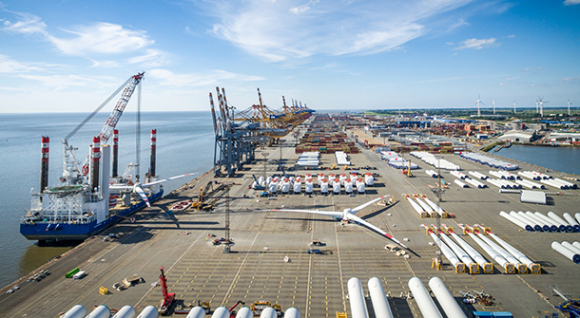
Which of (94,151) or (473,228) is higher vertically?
(94,151)

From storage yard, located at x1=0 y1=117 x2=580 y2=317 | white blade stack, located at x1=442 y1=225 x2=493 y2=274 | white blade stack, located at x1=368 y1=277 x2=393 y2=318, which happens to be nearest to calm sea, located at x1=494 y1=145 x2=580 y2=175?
storage yard, located at x1=0 y1=117 x2=580 y2=317

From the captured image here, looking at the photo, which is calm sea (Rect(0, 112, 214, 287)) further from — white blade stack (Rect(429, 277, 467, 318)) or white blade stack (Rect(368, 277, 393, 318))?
white blade stack (Rect(429, 277, 467, 318))

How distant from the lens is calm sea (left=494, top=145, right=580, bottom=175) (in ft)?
318

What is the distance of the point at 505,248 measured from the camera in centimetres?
3516

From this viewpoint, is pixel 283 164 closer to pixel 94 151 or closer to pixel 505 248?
pixel 94 151

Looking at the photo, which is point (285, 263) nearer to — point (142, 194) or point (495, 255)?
point (495, 255)

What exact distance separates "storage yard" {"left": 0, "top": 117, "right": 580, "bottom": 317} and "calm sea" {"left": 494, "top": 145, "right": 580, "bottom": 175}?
52.1 metres

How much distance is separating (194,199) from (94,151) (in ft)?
62.3

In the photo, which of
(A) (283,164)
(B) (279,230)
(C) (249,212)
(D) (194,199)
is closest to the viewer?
(B) (279,230)

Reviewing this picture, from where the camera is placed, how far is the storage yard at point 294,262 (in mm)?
26750

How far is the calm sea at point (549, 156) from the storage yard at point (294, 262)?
5210 cm

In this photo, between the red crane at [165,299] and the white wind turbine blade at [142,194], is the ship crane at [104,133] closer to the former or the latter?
the white wind turbine blade at [142,194]

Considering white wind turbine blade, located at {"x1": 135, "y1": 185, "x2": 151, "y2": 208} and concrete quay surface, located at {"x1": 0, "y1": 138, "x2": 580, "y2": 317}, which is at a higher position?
white wind turbine blade, located at {"x1": 135, "y1": 185, "x2": 151, "y2": 208}

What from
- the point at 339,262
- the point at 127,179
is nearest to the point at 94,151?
the point at 127,179
